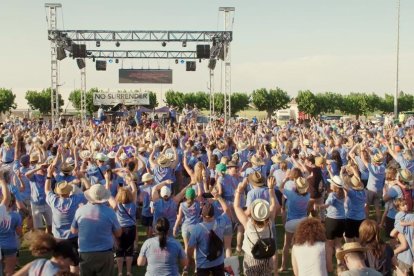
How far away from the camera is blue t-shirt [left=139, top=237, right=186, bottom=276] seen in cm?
531

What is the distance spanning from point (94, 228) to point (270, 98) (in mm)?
A: 67406

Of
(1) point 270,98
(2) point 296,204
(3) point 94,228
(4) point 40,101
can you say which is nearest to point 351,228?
(2) point 296,204

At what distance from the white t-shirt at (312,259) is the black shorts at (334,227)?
3.26m

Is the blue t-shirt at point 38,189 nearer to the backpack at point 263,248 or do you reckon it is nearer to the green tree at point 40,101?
the backpack at point 263,248

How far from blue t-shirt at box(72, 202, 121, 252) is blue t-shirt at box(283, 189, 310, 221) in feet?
9.98

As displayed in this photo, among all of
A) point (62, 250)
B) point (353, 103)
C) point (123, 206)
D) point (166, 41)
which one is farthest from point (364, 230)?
point (353, 103)

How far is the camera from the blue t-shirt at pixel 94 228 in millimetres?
5980

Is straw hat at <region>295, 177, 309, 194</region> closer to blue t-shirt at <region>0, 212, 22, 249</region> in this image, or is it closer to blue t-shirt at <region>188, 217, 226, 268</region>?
blue t-shirt at <region>188, 217, 226, 268</region>

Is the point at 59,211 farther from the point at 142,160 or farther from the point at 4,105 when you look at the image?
the point at 4,105

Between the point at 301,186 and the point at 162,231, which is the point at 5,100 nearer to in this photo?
the point at 301,186

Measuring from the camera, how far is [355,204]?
26.4 feet

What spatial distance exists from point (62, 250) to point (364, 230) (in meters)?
2.79

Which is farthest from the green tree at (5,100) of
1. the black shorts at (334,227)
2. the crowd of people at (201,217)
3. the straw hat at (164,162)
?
the black shorts at (334,227)

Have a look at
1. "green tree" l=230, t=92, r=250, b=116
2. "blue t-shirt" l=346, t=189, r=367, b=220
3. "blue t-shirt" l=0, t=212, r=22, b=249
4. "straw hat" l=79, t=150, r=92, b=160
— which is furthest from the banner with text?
"blue t-shirt" l=0, t=212, r=22, b=249
